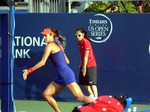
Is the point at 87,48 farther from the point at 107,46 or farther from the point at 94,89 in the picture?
the point at 107,46

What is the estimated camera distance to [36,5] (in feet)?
64.6

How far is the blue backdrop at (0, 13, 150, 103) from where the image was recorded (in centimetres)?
1344

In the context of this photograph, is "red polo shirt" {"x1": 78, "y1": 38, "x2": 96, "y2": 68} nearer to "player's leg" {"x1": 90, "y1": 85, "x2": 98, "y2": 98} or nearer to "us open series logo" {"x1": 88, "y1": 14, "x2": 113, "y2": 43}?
"player's leg" {"x1": 90, "y1": 85, "x2": 98, "y2": 98}

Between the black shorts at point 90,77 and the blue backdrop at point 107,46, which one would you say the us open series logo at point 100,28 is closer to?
the blue backdrop at point 107,46

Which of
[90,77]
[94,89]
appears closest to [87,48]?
[90,77]

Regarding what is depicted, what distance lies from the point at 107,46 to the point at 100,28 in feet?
1.44

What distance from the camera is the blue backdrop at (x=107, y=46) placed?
13438 millimetres

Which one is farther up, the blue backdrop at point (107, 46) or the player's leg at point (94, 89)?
the blue backdrop at point (107, 46)

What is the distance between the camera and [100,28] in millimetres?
13508

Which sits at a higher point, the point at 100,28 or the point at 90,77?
the point at 100,28

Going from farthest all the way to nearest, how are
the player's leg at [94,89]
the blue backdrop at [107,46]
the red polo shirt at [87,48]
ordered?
the blue backdrop at [107,46]
the player's leg at [94,89]
the red polo shirt at [87,48]

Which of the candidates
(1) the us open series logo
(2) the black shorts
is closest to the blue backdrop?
(1) the us open series logo

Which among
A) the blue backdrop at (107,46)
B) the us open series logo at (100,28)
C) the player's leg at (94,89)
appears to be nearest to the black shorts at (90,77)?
the player's leg at (94,89)

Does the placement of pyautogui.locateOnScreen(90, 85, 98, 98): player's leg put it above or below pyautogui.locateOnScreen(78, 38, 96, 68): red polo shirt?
below
